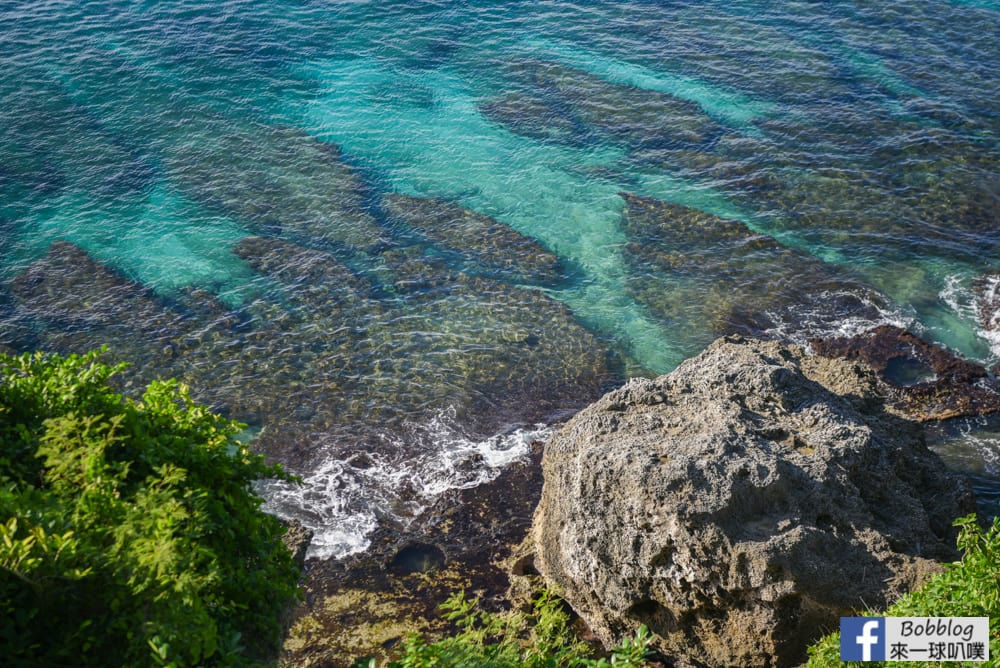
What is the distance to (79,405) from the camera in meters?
→ 8.73

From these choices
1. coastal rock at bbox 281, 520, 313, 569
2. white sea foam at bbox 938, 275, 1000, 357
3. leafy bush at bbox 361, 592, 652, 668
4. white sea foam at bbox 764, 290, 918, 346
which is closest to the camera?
leafy bush at bbox 361, 592, 652, 668

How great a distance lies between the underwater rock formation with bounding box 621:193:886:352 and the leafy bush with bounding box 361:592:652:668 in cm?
889

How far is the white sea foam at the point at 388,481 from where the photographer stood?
15078 mm

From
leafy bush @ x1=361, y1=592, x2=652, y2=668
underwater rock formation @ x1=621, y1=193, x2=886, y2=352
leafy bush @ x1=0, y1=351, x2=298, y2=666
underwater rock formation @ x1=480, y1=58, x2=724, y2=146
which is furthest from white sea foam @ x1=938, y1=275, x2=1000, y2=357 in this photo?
leafy bush @ x1=0, y1=351, x2=298, y2=666

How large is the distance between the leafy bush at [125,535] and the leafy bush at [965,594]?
656 centimetres

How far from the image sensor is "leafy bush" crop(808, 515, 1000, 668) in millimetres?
8289

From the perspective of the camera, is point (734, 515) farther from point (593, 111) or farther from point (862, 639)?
point (593, 111)

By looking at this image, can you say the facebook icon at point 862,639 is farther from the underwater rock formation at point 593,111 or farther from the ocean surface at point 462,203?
the underwater rock formation at point 593,111

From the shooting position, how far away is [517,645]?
1155cm

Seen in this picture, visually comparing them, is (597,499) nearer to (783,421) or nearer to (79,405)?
(783,421)

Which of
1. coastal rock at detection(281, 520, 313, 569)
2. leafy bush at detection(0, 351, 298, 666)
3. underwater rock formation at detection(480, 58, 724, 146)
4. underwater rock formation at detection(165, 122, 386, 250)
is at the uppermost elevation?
leafy bush at detection(0, 351, 298, 666)

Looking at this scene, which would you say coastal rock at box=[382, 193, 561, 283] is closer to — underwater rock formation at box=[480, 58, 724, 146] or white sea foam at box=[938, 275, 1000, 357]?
underwater rock formation at box=[480, 58, 724, 146]

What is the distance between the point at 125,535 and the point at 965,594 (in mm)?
8094

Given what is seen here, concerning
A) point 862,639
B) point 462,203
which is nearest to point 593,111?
point 462,203
